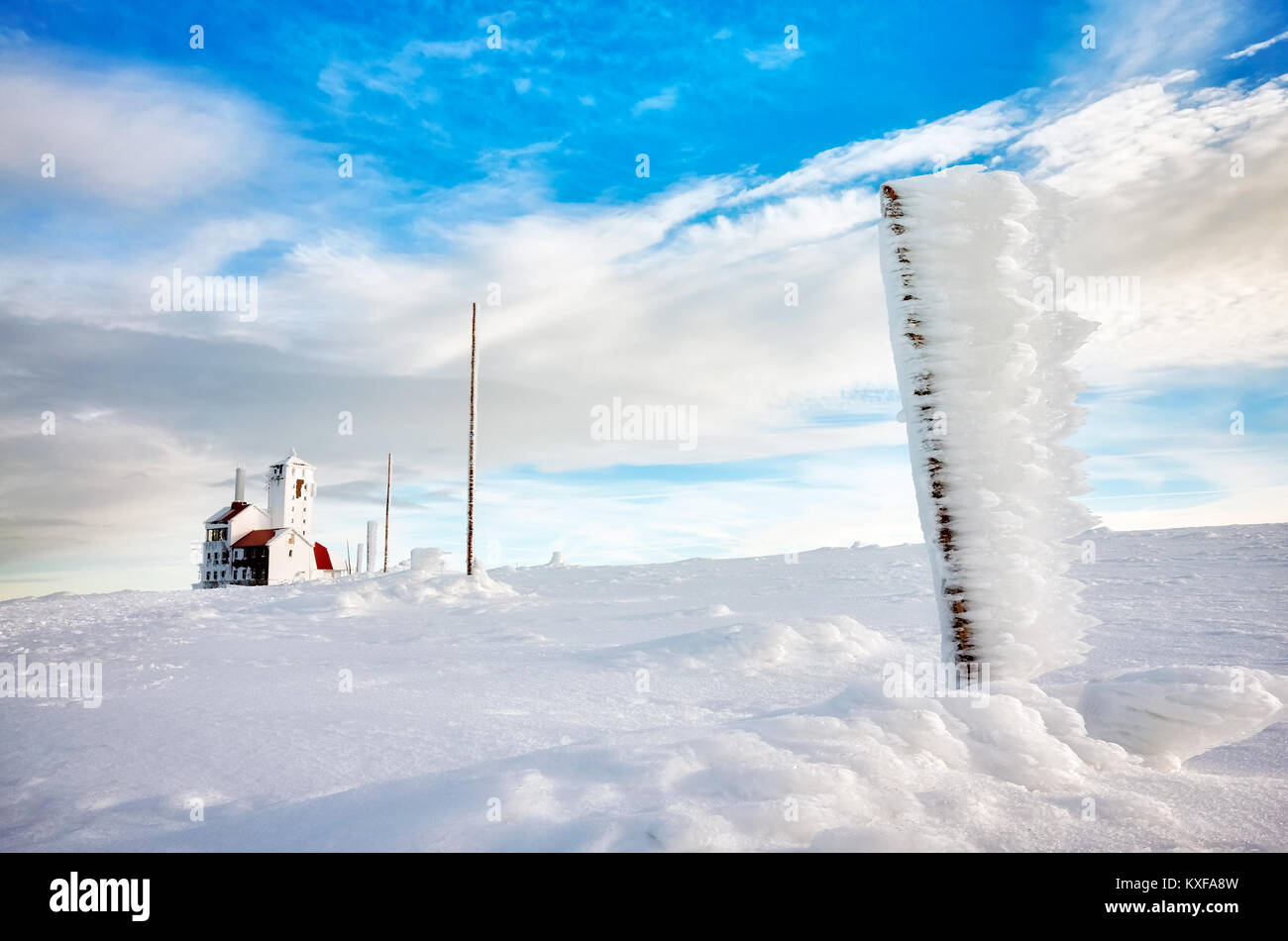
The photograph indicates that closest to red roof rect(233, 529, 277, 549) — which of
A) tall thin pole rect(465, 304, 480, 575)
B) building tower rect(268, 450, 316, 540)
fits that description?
building tower rect(268, 450, 316, 540)

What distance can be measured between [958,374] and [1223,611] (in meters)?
9.72

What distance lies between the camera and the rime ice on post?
5582 mm

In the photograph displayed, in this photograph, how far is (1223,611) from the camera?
11305mm

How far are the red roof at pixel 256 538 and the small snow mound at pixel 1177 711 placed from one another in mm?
45750

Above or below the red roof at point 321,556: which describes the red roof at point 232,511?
above

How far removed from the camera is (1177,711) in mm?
5141

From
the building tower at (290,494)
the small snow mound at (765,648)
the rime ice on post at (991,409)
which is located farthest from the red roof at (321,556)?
the rime ice on post at (991,409)

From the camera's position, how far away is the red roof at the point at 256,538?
138ft

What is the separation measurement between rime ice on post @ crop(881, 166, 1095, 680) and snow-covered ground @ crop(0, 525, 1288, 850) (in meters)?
0.60

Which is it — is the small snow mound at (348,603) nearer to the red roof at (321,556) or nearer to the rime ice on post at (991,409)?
the rime ice on post at (991,409)

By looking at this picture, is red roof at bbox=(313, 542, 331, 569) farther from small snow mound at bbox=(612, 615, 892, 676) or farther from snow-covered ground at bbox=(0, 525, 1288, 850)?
small snow mound at bbox=(612, 615, 892, 676)

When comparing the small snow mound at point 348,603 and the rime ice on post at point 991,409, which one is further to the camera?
the small snow mound at point 348,603
